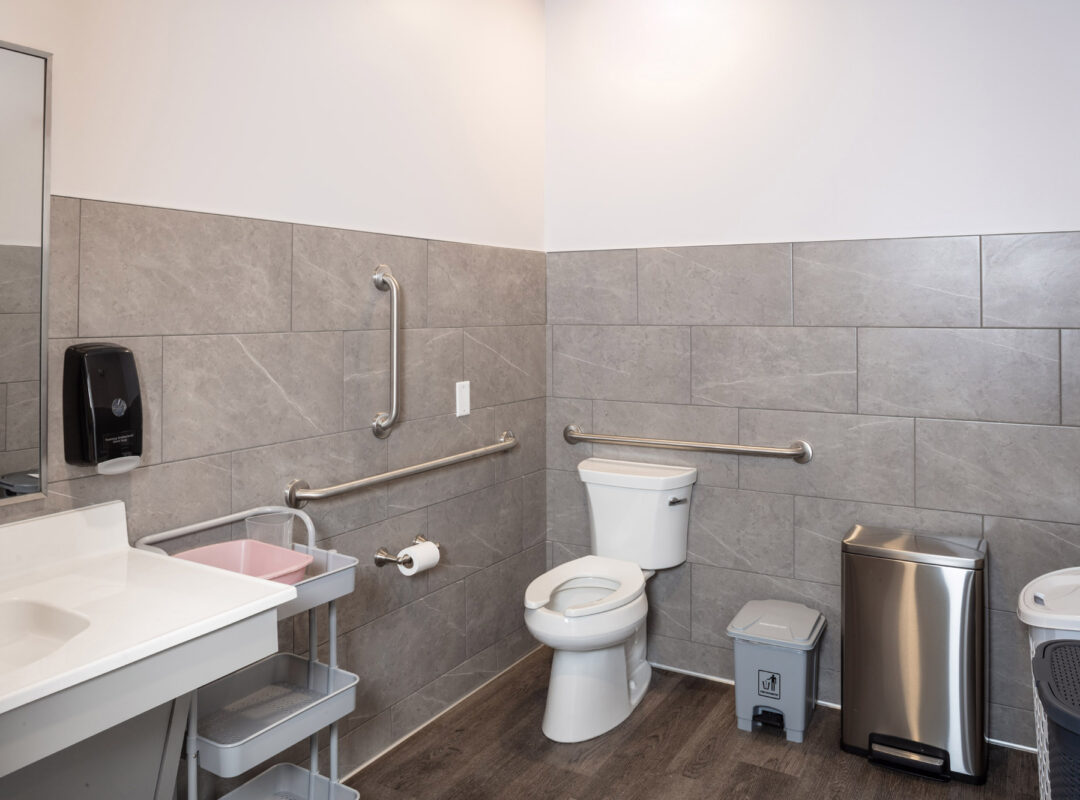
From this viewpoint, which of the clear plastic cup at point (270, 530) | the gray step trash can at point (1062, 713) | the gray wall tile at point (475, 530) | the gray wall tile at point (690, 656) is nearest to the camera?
the gray step trash can at point (1062, 713)

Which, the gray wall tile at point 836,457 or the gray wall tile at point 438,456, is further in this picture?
the gray wall tile at point 836,457

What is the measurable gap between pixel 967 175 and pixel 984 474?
0.93 meters

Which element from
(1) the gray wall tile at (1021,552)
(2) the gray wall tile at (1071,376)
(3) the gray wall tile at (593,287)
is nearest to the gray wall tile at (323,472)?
(3) the gray wall tile at (593,287)

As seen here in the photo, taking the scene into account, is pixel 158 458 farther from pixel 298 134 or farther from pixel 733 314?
pixel 733 314

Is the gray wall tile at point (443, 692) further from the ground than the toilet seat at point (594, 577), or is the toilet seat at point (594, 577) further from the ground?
the toilet seat at point (594, 577)

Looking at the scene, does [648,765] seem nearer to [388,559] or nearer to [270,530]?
[388,559]

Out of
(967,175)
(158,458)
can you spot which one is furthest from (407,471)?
(967,175)

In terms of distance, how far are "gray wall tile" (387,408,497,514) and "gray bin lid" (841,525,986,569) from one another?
126 centimetres

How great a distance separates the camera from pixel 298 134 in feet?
7.36

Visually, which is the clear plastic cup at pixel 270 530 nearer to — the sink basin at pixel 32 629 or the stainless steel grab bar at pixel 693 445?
the sink basin at pixel 32 629

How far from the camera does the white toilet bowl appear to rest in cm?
258

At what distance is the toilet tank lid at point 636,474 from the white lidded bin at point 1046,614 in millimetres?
1158

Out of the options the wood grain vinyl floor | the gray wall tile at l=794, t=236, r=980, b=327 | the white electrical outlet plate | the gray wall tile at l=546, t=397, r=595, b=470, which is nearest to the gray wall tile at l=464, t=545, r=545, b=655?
the wood grain vinyl floor

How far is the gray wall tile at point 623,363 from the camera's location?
10.2 feet
